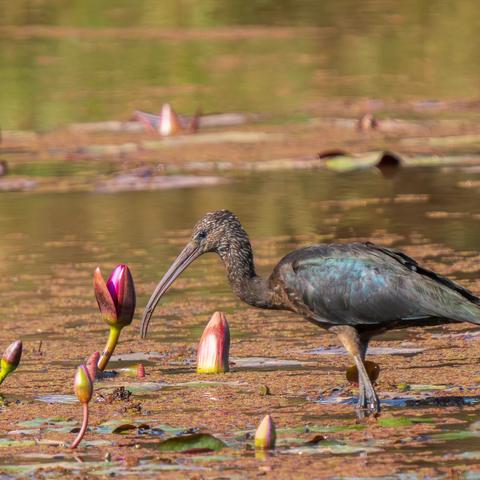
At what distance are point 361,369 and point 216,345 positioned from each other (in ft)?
2.89

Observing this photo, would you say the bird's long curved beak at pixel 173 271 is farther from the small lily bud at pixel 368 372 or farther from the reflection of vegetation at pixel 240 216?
the reflection of vegetation at pixel 240 216

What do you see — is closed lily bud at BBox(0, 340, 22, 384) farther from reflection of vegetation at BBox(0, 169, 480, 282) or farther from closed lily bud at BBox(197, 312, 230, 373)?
reflection of vegetation at BBox(0, 169, 480, 282)

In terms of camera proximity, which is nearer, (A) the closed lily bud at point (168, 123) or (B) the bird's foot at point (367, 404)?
(B) the bird's foot at point (367, 404)

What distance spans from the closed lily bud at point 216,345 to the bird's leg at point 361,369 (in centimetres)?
60

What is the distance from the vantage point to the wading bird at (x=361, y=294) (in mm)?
7211

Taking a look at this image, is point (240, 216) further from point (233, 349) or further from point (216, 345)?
point (216, 345)

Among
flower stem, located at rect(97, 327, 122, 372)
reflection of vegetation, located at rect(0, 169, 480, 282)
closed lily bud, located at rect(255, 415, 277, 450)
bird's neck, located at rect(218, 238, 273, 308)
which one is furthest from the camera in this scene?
reflection of vegetation, located at rect(0, 169, 480, 282)

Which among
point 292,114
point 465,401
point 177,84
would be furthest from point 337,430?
point 177,84

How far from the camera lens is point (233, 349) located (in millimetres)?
8453

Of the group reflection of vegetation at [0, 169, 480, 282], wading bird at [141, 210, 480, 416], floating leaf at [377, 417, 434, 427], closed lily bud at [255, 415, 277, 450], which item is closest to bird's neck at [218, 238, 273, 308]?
wading bird at [141, 210, 480, 416]

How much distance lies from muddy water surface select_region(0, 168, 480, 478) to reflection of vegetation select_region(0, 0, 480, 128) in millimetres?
4401

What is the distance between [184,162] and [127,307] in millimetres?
7269

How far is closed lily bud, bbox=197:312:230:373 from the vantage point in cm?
782

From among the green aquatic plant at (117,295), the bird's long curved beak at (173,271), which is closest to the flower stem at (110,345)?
the green aquatic plant at (117,295)
